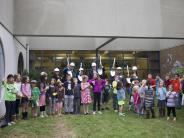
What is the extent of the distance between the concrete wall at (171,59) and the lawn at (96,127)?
451 inches

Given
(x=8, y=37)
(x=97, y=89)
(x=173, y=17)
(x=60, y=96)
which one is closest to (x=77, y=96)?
(x=60, y=96)

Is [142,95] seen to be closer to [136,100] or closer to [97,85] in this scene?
[136,100]

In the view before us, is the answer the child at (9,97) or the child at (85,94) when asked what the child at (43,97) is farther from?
the child at (9,97)

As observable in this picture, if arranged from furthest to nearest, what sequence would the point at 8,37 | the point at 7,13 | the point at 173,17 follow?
1. the point at 173,17
2. the point at 8,37
3. the point at 7,13

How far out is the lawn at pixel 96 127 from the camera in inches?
449

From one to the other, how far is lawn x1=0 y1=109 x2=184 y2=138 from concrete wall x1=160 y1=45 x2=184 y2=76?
11445 millimetres

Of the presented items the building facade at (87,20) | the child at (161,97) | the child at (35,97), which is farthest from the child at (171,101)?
the building facade at (87,20)

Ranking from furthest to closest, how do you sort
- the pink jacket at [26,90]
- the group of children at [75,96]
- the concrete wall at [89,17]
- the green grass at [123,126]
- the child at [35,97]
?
the concrete wall at [89,17] → the child at [35,97] → the group of children at [75,96] → the pink jacket at [26,90] → the green grass at [123,126]

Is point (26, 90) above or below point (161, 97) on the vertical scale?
above

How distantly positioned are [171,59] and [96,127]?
15545 mm

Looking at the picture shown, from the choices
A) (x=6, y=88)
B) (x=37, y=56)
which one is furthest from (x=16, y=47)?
(x=37, y=56)

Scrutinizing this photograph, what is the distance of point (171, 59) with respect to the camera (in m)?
26.7

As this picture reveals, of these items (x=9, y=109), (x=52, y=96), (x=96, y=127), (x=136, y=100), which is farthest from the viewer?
(x=136, y=100)

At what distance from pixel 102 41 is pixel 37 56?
5319 mm
